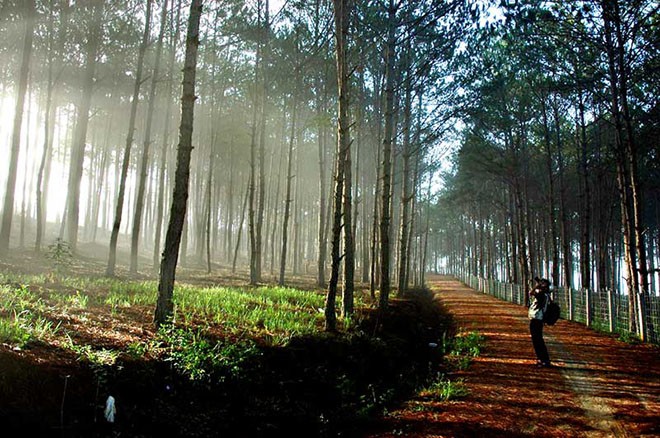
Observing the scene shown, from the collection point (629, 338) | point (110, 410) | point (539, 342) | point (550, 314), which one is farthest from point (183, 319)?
point (629, 338)

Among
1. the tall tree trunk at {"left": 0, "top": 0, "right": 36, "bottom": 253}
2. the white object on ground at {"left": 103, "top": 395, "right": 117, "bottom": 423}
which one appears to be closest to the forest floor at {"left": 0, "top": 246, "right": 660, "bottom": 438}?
the white object on ground at {"left": 103, "top": 395, "right": 117, "bottom": 423}

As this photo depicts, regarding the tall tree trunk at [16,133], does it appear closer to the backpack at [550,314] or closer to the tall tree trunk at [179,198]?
the tall tree trunk at [179,198]

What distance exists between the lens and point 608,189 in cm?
2378

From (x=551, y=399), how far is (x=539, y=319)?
231 centimetres

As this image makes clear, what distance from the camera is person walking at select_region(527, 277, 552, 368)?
7379 millimetres

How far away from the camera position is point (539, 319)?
24.7ft

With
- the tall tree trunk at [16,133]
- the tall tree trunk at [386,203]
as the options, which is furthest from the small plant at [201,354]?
the tall tree trunk at [16,133]

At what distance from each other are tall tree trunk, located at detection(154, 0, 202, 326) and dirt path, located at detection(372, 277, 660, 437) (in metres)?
4.31

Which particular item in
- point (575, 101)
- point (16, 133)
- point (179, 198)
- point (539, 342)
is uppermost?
point (575, 101)

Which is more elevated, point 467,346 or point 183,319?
point 183,319

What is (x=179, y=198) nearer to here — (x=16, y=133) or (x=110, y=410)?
(x=110, y=410)

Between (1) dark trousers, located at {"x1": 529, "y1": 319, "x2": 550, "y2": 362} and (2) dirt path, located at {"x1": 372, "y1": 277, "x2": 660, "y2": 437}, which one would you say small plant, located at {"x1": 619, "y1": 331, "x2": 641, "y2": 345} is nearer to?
(2) dirt path, located at {"x1": 372, "y1": 277, "x2": 660, "y2": 437}

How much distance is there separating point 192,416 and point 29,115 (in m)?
22.6

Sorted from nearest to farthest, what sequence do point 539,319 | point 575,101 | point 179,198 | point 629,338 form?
point 179,198 → point 539,319 → point 629,338 → point 575,101
